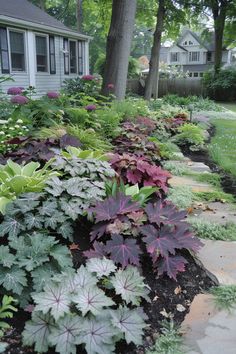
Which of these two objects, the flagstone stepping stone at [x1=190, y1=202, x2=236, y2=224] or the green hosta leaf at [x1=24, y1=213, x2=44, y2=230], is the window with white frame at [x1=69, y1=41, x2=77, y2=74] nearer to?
the flagstone stepping stone at [x1=190, y1=202, x2=236, y2=224]

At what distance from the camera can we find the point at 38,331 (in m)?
1.63

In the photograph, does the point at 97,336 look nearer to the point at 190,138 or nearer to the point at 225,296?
the point at 225,296

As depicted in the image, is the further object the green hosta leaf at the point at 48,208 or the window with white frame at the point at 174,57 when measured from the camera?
the window with white frame at the point at 174,57

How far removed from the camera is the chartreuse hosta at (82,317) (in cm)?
159

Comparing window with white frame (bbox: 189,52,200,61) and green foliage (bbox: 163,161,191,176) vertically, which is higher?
window with white frame (bbox: 189,52,200,61)

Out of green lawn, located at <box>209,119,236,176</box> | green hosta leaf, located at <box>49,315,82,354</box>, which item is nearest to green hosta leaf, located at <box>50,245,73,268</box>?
green hosta leaf, located at <box>49,315,82,354</box>

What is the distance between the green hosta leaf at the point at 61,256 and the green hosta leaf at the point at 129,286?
0.26m

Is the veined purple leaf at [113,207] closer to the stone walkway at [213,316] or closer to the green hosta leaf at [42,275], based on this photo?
the green hosta leaf at [42,275]

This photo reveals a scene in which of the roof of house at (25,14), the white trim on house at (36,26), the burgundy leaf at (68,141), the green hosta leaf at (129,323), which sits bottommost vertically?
the green hosta leaf at (129,323)

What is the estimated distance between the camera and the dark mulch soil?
1.73 m

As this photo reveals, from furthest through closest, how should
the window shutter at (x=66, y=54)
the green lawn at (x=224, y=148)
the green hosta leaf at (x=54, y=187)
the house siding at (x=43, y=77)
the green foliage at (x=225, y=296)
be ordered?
the window shutter at (x=66, y=54), the house siding at (x=43, y=77), the green lawn at (x=224, y=148), the green hosta leaf at (x=54, y=187), the green foliage at (x=225, y=296)

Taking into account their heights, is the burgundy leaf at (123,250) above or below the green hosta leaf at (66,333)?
above

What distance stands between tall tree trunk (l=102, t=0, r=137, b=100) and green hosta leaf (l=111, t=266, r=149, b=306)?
609cm

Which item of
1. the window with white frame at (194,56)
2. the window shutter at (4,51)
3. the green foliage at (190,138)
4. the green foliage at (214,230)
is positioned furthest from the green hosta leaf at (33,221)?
the window with white frame at (194,56)
